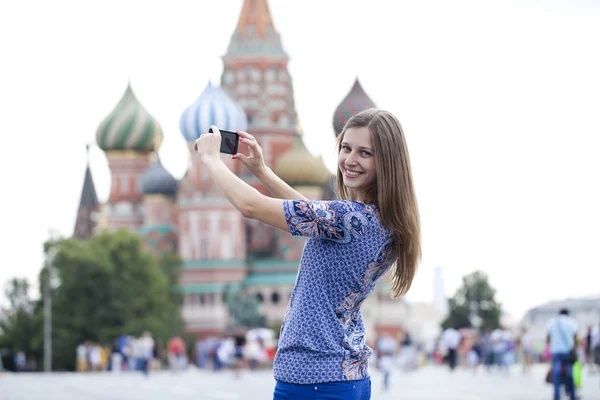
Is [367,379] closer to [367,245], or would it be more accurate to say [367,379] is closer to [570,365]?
[367,245]

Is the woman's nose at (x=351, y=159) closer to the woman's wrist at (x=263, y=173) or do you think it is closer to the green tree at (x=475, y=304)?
the woman's wrist at (x=263, y=173)

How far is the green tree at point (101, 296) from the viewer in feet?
196

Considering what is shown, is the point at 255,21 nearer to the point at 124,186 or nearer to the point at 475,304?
the point at 124,186

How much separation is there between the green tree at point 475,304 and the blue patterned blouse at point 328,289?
254 ft

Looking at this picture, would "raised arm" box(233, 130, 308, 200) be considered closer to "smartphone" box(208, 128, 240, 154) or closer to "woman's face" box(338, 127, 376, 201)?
"smartphone" box(208, 128, 240, 154)

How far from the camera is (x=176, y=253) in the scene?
262 feet

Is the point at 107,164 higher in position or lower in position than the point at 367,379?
higher

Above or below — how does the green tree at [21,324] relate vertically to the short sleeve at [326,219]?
above

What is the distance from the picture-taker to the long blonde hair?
390cm

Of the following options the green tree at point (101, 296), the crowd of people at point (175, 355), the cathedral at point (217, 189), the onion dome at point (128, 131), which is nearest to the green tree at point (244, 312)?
the cathedral at point (217, 189)

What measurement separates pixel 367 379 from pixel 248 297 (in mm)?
66027

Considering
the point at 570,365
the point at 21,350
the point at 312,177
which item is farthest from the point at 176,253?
the point at 570,365

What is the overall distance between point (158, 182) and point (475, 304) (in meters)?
19.6

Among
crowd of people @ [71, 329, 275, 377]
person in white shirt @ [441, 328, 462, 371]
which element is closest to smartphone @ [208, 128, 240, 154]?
crowd of people @ [71, 329, 275, 377]
